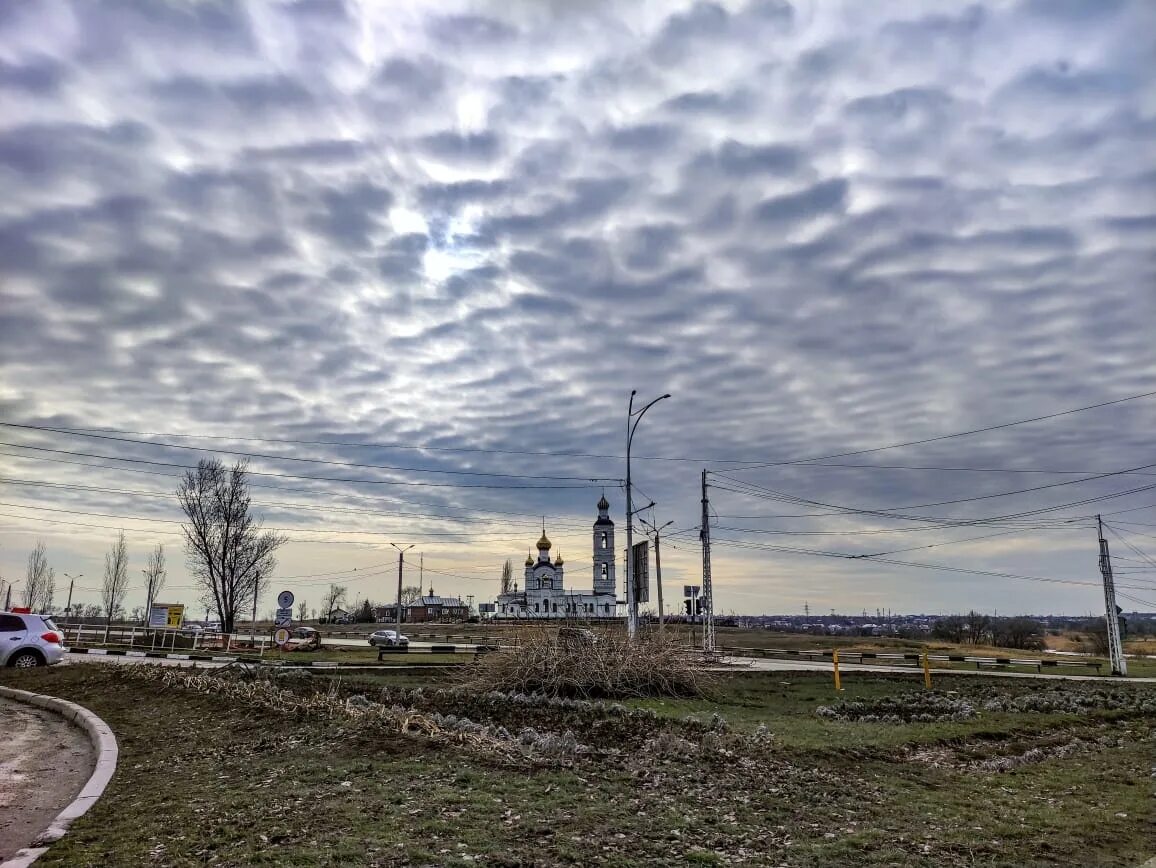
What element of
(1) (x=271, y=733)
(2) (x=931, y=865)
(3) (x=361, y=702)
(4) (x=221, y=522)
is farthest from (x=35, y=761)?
(4) (x=221, y=522)

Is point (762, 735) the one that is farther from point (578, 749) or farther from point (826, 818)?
point (826, 818)

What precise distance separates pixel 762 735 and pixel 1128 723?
424 inches

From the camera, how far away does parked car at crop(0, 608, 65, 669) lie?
910 inches

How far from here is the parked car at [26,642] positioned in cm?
2311

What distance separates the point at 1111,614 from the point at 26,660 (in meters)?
44.3

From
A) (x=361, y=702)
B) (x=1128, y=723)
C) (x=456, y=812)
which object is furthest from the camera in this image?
(x=1128, y=723)

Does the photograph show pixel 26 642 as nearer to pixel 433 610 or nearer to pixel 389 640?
pixel 389 640

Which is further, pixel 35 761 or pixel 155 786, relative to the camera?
pixel 35 761

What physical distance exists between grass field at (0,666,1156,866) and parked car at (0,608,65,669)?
32.7 feet

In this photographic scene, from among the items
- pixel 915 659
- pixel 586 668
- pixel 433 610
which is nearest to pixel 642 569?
pixel 586 668

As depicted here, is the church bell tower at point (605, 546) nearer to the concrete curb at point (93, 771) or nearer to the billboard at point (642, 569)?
the billboard at point (642, 569)

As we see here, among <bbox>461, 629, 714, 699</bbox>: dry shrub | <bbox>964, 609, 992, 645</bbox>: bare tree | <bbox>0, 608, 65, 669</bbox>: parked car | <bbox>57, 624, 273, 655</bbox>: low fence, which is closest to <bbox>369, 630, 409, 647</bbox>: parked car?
<bbox>57, 624, 273, 655</bbox>: low fence

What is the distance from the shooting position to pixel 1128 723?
1772 centimetres

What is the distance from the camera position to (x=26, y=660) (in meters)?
23.3
